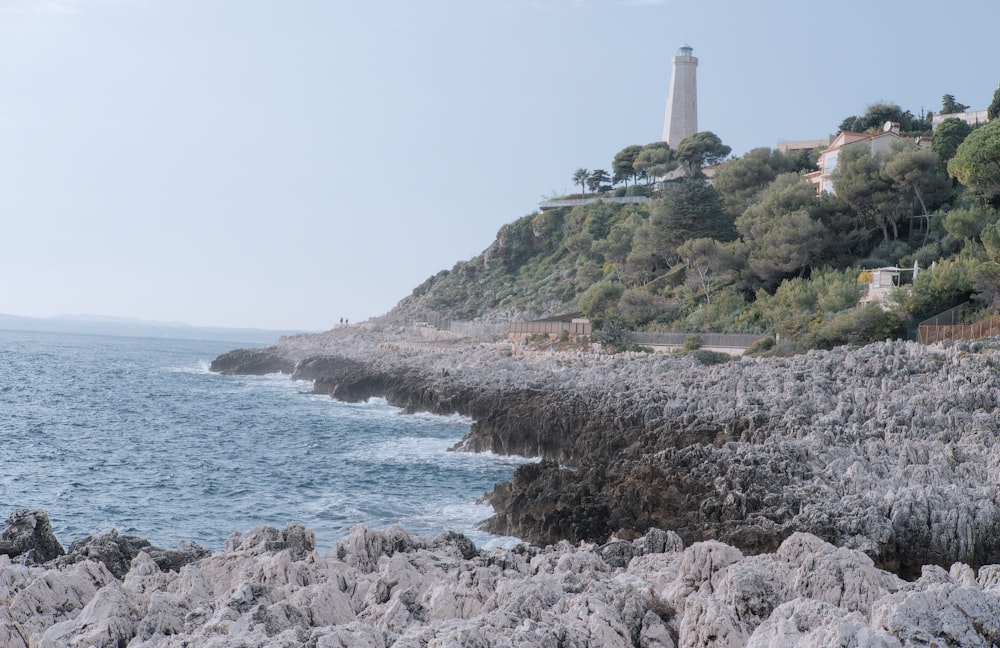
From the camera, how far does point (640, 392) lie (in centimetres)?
2836

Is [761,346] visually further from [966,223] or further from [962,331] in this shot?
[966,223]

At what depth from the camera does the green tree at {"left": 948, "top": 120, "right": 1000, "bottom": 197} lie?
41.1m

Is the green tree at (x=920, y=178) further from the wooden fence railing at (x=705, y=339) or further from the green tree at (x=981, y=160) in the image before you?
the wooden fence railing at (x=705, y=339)

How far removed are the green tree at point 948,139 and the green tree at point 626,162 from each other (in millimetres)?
40455

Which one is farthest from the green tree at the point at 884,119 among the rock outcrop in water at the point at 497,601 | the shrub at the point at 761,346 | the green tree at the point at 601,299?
the rock outcrop in water at the point at 497,601

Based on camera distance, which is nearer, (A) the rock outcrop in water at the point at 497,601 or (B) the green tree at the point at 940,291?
(A) the rock outcrop in water at the point at 497,601

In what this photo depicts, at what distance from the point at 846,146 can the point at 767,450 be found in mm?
37679

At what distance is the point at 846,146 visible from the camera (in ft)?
166

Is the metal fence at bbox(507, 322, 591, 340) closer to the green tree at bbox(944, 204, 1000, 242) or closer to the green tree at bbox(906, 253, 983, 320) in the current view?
the green tree at bbox(906, 253, 983, 320)

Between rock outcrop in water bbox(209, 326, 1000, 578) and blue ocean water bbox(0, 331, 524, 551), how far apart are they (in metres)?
1.72

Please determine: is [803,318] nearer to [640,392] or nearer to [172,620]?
[640,392]

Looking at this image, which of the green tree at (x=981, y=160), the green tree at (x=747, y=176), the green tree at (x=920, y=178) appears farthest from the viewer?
the green tree at (x=747, y=176)

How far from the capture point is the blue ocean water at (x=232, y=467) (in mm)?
19406

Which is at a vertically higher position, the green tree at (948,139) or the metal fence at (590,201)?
the metal fence at (590,201)
